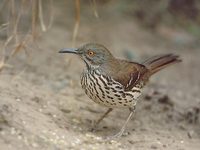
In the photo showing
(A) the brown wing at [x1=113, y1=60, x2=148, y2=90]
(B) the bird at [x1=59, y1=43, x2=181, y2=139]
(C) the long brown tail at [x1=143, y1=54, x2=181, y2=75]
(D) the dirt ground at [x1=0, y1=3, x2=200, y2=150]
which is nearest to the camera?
(D) the dirt ground at [x1=0, y1=3, x2=200, y2=150]

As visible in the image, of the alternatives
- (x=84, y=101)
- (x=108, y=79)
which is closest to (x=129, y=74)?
(x=108, y=79)

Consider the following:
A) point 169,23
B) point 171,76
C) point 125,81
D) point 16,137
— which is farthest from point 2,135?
point 169,23

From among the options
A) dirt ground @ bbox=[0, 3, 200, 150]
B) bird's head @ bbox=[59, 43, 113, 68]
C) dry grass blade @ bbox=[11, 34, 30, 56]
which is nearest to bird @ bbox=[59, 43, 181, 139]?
bird's head @ bbox=[59, 43, 113, 68]

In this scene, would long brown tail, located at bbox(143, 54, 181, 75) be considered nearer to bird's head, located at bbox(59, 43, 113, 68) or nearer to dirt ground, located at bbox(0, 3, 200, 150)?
dirt ground, located at bbox(0, 3, 200, 150)

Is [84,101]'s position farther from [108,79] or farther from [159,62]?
[108,79]

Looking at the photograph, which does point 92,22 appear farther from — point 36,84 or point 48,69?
point 36,84

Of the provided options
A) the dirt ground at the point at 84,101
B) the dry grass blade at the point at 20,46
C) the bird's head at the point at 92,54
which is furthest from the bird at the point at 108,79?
the dry grass blade at the point at 20,46
